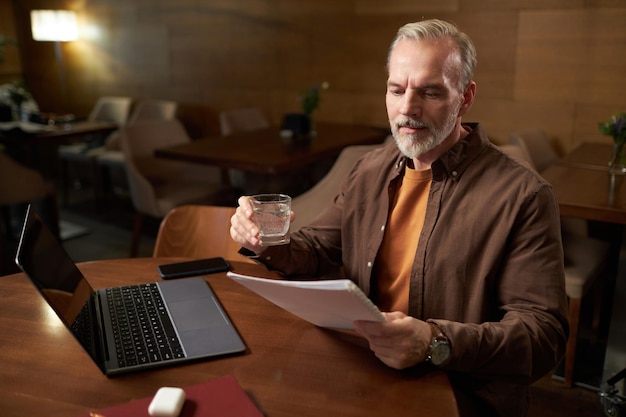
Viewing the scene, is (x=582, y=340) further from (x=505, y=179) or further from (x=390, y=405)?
(x=390, y=405)

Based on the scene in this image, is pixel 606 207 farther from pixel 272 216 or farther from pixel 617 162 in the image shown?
pixel 272 216

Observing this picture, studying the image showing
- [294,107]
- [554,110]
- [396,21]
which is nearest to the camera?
[554,110]

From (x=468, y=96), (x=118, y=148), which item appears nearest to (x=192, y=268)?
(x=468, y=96)

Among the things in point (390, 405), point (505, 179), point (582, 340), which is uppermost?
point (505, 179)

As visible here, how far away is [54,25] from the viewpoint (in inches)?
241

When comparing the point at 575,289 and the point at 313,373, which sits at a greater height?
the point at 313,373

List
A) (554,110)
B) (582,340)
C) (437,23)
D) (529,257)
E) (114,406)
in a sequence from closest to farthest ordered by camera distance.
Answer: (114,406), (529,257), (437,23), (582,340), (554,110)

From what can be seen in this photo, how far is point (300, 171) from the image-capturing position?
4.55 metres

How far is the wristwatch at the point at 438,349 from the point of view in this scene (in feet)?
3.59

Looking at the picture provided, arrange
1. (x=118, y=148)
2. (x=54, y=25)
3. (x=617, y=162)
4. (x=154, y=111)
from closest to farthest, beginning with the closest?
1. (x=617, y=162)
2. (x=118, y=148)
3. (x=154, y=111)
4. (x=54, y=25)

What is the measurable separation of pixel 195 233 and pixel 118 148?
363cm

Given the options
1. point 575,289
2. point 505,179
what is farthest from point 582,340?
point 505,179

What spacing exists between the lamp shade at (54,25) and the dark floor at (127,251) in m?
1.85

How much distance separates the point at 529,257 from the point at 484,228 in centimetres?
12
